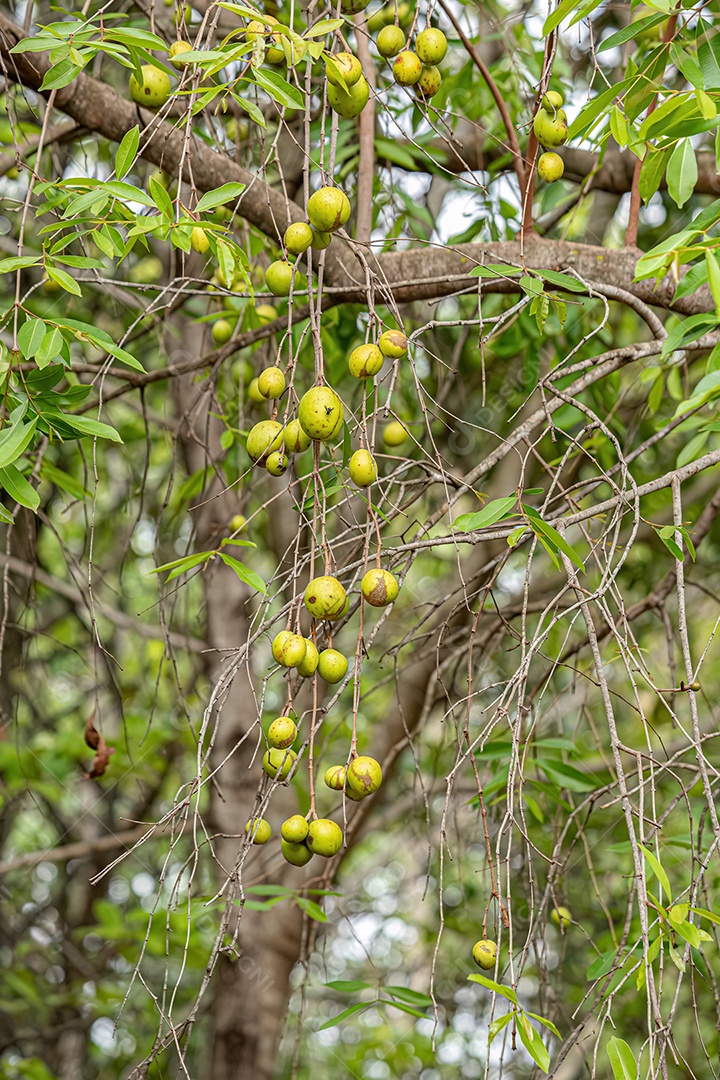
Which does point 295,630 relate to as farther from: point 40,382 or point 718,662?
point 718,662

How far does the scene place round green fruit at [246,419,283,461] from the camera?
102 centimetres

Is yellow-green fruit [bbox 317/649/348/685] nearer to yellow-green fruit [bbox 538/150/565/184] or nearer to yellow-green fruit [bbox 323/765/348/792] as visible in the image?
yellow-green fruit [bbox 323/765/348/792]

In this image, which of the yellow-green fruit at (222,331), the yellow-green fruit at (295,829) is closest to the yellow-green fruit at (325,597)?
the yellow-green fruit at (295,829)

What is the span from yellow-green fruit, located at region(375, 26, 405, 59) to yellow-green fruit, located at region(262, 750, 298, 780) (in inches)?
35.2

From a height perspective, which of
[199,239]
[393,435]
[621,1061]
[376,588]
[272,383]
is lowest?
[621,1061]

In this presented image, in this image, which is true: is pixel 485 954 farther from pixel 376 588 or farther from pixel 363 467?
pixel 363 467

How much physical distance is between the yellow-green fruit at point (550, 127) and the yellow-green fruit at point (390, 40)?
0.20m

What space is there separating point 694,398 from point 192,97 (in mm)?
616

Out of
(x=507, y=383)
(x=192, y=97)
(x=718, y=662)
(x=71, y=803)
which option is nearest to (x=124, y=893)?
(x=71, y=803)

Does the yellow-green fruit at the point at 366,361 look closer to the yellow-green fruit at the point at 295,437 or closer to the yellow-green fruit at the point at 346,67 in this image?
the yellow-green fruit at the point at 295,437

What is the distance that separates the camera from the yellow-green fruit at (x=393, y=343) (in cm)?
106

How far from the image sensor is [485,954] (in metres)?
0.93

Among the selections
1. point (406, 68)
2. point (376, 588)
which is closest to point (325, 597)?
point (376, 588)

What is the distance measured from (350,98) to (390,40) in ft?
0.78
